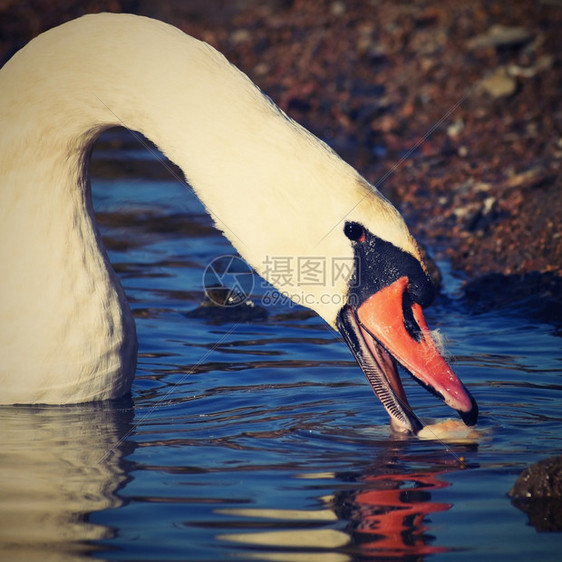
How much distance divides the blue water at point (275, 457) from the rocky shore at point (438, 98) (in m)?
1.76

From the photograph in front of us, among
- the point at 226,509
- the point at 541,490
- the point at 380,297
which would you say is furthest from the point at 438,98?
the point at 226,509

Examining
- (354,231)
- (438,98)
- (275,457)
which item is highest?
(438,98)

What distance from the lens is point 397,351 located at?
5066 millimetres

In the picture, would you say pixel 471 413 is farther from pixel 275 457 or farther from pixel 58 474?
pixel 58 474

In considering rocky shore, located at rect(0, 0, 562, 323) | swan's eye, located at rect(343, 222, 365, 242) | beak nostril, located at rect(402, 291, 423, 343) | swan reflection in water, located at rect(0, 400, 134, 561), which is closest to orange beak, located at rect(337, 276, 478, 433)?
beak nostril, located at rect(402, 291, 423, 343)

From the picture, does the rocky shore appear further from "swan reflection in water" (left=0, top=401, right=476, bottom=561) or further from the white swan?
"swan reflection in water" (left=0, top=401, right=476, bottom=561)

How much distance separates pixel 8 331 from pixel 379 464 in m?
2.10

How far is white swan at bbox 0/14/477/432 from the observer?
4871 millimetres

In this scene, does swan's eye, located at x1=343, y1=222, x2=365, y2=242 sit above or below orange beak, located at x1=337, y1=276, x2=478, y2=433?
above

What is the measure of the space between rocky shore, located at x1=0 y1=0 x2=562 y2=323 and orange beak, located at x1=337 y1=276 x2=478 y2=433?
9.18 feet

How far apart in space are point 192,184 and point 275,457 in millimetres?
1388

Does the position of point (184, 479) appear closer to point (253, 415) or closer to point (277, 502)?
point (277, 502)

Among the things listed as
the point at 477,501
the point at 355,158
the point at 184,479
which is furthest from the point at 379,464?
the point at 355,158

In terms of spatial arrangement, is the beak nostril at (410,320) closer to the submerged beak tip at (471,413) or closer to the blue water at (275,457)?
the submerged beak tip at (471,413)
